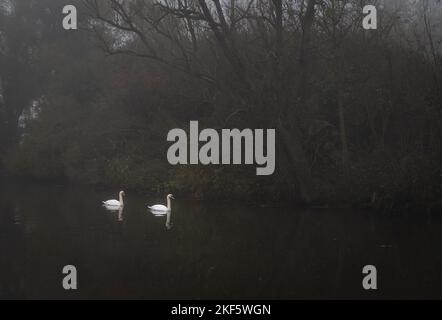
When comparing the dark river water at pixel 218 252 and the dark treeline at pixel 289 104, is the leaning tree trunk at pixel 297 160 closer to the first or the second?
the dark treeline at pixel 289 104

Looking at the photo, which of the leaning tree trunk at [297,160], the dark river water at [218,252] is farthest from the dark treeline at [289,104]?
the dark river water at [218,252]

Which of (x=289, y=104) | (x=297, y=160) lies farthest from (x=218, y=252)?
(x=289, y=104)

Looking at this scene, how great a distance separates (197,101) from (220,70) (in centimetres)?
280

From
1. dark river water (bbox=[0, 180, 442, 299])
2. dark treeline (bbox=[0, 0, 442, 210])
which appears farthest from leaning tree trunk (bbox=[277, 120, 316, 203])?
dark river water (bbox=[0, 180, 442, 299])

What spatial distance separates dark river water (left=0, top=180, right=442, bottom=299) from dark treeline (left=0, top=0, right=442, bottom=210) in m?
1.51

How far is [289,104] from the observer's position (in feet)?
63.6

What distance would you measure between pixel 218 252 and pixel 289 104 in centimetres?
845

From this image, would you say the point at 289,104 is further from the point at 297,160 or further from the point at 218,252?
the point at 218,252

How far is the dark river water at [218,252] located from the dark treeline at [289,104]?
4.94 ft

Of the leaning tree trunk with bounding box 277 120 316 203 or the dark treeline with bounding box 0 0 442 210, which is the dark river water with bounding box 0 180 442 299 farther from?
the dark treeline with bounding box 0 0 442 210

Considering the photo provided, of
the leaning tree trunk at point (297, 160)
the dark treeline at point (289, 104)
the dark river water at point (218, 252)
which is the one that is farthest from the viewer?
the leaning tree trunk at point (297, 160)

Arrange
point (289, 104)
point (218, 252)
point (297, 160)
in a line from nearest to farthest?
point (218, 252)
point (297, 160)
point (289, 104)

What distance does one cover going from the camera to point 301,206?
1941 centimetres

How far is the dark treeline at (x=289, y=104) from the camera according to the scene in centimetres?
1819
